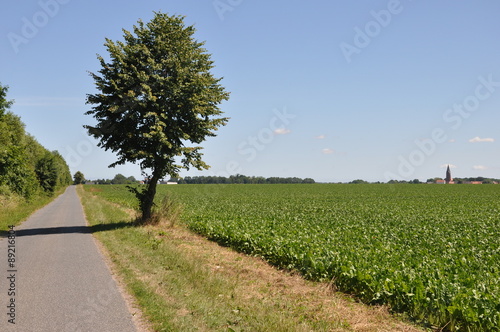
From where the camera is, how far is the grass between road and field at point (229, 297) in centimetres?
599

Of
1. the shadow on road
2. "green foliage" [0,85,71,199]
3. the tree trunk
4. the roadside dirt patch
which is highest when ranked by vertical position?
"green foliage" [0,85,71,199]

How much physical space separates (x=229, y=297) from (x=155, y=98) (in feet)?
38.5

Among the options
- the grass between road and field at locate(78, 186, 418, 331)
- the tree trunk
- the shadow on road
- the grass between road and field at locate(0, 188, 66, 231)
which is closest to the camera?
the grass between road and field at locate(78, 186, 418, 331)

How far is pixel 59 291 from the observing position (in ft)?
24.3

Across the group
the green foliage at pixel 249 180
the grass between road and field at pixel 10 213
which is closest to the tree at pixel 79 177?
the green foliage at pixel 249 180

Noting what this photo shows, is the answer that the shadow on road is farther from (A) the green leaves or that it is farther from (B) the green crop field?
(B) the green crop field

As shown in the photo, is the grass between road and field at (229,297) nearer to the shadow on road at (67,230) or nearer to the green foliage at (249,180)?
the shadow on road at (67,230)

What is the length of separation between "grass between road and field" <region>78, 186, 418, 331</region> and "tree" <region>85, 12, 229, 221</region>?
23.0 ft

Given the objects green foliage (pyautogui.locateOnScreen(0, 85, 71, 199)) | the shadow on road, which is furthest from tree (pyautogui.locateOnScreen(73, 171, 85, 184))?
the shadow on road

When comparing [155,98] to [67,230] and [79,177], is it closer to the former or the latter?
[67,230]

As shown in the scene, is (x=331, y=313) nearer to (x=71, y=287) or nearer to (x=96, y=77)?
(x=71, y=287)

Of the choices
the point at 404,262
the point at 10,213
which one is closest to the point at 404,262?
the point at 404,262

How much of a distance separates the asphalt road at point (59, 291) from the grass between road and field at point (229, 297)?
1.64ft

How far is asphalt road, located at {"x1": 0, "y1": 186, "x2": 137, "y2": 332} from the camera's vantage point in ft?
18.7
